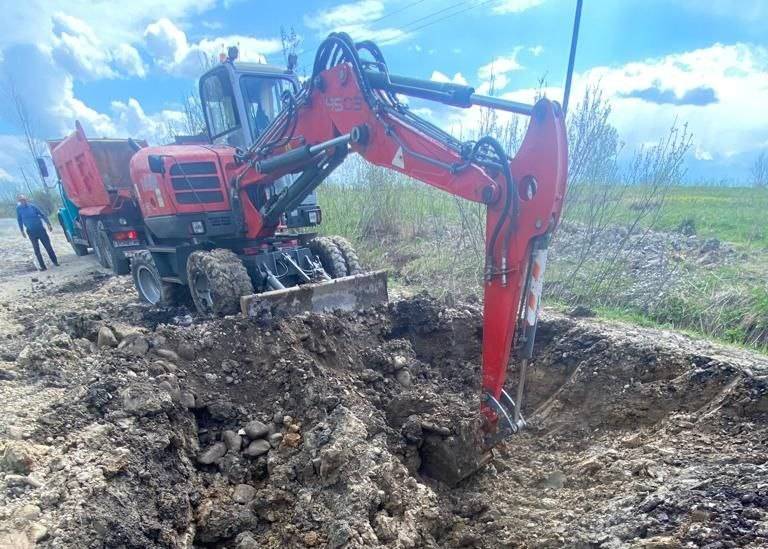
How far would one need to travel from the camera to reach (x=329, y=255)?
621 centimetres

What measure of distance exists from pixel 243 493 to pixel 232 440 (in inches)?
18.2

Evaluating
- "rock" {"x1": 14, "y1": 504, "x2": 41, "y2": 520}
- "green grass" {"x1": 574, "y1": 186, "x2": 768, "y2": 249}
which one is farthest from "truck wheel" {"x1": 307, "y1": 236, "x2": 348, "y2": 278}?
"green grass" {"x1": 574, "y1": 186, "x2": 768, "y2": 249}

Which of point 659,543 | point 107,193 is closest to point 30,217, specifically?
point 107,193

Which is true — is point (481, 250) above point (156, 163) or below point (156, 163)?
below

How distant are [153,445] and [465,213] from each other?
257 inches

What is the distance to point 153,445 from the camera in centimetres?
303

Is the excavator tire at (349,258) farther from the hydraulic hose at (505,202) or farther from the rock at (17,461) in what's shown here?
the rock at (17,461)

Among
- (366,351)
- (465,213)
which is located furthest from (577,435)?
(465,213)

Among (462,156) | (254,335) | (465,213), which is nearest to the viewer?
(462,156)

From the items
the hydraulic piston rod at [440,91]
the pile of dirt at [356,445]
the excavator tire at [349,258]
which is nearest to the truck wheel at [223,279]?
the pile of dirt at [356,445]

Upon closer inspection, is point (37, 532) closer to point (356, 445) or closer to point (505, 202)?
point (356, 445)

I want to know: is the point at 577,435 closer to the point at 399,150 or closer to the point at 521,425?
the point at 521,425

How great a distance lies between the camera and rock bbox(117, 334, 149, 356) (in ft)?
13.1

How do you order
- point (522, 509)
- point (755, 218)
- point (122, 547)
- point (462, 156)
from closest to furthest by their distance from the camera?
1. point (122, 547)
2. point (522, 509)
3. point (462, 156)
4. point (755, 218)
